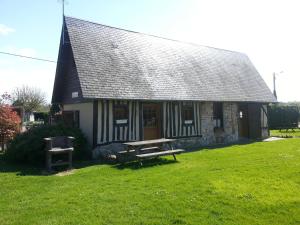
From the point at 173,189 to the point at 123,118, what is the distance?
5.90 m

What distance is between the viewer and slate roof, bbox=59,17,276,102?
11.5 m

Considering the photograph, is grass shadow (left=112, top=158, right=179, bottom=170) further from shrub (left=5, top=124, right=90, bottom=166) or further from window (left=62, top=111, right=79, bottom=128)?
window (left=62, top=111, right=79, bottom=128)

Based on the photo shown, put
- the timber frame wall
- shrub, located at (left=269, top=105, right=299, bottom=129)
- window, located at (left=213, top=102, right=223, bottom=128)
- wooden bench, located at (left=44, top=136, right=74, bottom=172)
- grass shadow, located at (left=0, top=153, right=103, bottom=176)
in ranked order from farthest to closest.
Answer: shrub, located at (left=269, top=105, right=299, bottom=129) < window, located at (left=213, top=102, right=223, bottom=128) < the timber frame wall < wooden bench, located at (left=44, top=136, right=74, bottom=172) < grass shadow, located at (left=0, top=153, right=103, bottom=176)

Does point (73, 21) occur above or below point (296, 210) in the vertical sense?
above

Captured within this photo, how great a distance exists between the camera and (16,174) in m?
8.27

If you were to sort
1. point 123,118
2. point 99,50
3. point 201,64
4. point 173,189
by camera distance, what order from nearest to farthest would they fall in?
point 173,189 < point 123,118 < point 99,50 < point 201,64

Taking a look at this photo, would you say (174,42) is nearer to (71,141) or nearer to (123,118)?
(123,118)

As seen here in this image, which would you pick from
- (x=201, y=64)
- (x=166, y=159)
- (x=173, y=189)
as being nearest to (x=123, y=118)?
(x=166, y=159)

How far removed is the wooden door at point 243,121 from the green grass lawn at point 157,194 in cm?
879

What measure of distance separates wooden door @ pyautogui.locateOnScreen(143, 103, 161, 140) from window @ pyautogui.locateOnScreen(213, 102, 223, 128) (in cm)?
407

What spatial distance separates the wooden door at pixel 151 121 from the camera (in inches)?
504

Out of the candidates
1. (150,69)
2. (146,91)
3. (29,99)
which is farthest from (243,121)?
(29,99)

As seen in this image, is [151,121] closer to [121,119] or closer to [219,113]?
[121,119]

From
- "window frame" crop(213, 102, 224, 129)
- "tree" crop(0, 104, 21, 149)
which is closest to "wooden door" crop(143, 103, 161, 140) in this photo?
"window frame" crop(213, 102, 224, 129)
